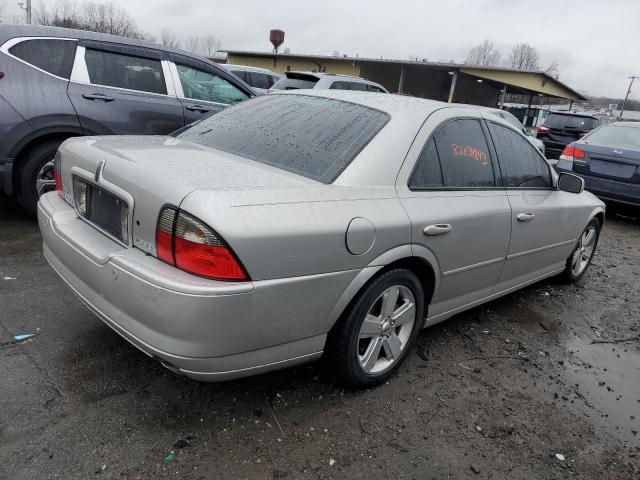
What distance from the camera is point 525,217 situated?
3438mm

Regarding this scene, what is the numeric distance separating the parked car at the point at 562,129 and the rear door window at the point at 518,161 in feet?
34.8

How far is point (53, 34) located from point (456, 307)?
4.21 metres

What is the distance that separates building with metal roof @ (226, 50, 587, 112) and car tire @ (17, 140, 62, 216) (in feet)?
84.2

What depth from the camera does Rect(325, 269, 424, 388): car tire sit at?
7.94 feet

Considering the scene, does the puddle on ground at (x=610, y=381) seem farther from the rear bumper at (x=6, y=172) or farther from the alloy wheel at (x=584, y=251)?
the rear bumper at (x=6, y=172)

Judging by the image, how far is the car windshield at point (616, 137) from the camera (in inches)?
297

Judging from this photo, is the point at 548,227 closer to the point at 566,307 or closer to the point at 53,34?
the point at 566,307

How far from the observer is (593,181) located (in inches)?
296

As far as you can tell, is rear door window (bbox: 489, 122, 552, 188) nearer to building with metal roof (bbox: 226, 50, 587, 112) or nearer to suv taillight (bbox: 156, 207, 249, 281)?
suv taillight (bbox: 156, 207, 249, 281)

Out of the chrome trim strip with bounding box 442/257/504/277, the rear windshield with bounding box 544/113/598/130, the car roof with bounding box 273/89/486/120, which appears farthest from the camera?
the rear windshield with bounding box 544/113/598/130

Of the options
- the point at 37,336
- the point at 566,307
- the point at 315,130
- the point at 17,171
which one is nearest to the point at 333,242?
the point at 315,130

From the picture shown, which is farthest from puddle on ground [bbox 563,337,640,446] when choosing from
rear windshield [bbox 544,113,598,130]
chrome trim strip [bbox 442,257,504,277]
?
rear windshield [bbox 544,113,598,130]

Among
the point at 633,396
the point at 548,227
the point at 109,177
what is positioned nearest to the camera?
the point at 109,177

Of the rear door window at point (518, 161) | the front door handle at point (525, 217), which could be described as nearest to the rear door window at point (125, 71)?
the rear door window at point (518, 161)
